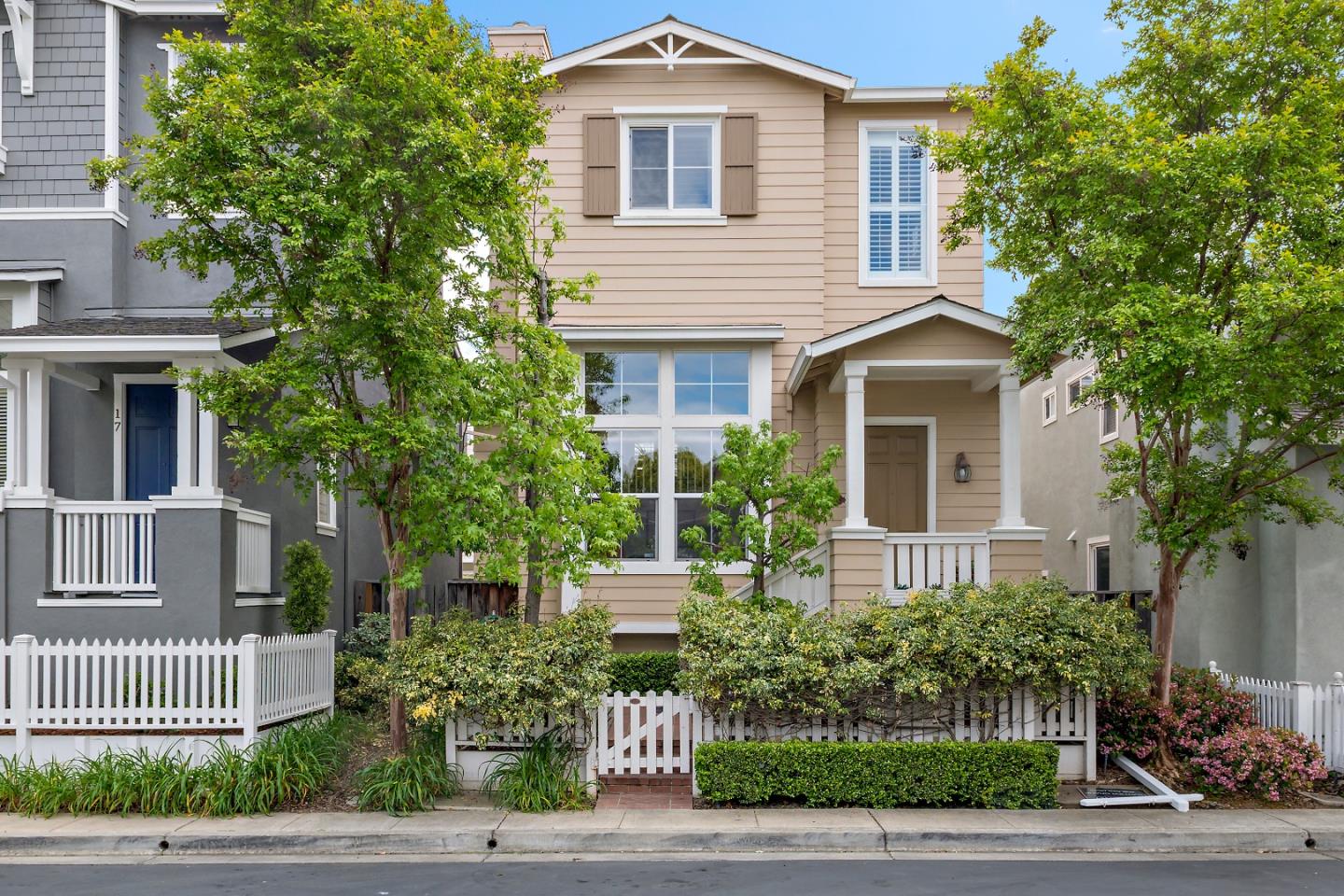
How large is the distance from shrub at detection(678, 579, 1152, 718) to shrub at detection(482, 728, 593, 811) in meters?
1.33

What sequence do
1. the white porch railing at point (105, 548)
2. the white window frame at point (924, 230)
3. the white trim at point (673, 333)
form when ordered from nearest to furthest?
the white porch railing at point (105, 548), the white trim at point (673, 333), the white window frame at point (924, 230)

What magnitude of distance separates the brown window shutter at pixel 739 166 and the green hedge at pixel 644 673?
6218mm

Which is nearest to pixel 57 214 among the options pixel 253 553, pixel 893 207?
pixel 253 553

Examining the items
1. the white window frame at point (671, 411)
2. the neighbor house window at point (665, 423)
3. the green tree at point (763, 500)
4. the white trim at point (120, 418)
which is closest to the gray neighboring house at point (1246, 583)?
the green tree at point (763, 500)

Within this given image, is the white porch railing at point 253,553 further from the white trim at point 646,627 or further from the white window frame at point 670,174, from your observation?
the white window frame at point 670,174

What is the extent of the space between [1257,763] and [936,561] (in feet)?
12.3

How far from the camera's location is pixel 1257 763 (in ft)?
31.2

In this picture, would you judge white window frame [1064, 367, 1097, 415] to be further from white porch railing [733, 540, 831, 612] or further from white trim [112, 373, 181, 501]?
white trim [112, 373, 181, 501]

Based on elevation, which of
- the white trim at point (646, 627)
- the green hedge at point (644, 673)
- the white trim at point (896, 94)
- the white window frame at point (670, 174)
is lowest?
the green hedge at point (644, 673)

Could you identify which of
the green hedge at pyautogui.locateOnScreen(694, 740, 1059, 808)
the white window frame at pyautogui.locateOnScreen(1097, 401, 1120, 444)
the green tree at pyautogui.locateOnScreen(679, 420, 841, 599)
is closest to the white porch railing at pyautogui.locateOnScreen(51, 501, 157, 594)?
the green tree at pyautogui.locateOnScreen(679, 420, 841, 599)

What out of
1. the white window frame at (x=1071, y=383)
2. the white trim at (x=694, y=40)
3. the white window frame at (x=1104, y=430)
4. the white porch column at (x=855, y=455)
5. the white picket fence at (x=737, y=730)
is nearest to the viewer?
the white picket fence at (x=737, y=730)

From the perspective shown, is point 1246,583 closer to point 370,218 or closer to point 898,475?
point 898,475

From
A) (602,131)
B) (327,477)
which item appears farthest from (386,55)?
(602,131)

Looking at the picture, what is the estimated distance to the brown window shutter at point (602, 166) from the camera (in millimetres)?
14469
